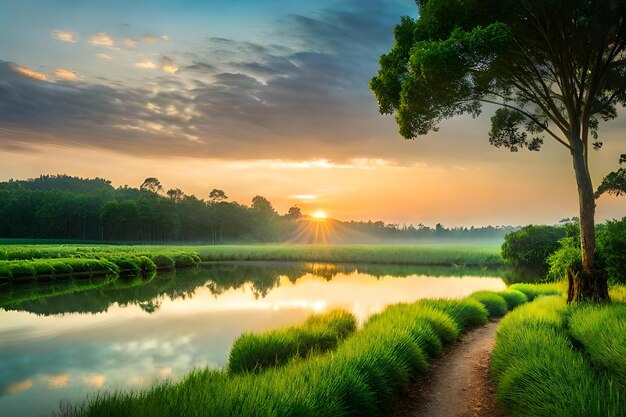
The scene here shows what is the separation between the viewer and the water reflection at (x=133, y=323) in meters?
9.16

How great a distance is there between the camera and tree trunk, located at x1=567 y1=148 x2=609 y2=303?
13.2 metres

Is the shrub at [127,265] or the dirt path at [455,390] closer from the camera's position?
the dirt path at [455,390]

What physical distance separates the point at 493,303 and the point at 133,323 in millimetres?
13555

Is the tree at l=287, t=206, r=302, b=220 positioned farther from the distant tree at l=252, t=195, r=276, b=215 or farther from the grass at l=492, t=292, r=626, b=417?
the grass at l=492, t=292, r=626, b=417

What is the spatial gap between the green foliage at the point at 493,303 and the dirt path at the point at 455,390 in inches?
244

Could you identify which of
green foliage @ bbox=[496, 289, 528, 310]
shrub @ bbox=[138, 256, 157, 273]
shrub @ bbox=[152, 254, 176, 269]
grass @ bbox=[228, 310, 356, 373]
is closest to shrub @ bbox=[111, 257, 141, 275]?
shrub @ bbox=[138, 256, 157, 273]

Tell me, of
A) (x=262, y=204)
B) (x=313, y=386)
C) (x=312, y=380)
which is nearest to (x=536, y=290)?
(x=312, y=380)

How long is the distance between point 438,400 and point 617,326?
13.8 ft

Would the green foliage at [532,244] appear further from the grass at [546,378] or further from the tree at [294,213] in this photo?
the tree at [294,213]

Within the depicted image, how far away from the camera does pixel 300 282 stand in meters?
29.9

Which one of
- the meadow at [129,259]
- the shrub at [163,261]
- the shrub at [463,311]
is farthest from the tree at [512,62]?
the shrub at [163,261]

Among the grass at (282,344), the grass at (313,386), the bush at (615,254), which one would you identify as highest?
the bush at (615,254)

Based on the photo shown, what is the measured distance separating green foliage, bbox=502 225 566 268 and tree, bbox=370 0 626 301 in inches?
1090

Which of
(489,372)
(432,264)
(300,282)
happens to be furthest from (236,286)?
(432,264)
